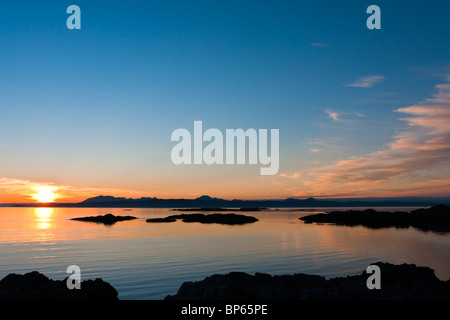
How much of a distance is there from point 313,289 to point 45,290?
40.9ft

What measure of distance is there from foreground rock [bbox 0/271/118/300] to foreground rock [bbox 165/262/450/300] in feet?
12.4

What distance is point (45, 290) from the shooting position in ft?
53.0

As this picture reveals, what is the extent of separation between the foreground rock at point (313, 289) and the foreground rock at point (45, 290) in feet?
12.4

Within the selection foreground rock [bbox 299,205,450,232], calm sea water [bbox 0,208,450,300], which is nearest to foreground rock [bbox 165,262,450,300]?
calm sea water [bbox 0,208,450,300]

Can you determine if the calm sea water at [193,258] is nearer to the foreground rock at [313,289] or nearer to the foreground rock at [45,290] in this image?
the foreground rock at [45,290]

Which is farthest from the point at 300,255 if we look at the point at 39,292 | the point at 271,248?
the point at 39,292

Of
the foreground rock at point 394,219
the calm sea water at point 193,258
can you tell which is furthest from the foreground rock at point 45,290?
the foreground rock at point 394,219

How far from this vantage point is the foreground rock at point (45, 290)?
15242mm

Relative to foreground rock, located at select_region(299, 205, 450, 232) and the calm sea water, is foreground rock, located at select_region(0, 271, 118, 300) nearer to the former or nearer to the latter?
the calm sea water

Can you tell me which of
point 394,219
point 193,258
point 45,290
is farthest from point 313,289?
point 394,219

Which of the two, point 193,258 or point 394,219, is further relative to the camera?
point 394,219

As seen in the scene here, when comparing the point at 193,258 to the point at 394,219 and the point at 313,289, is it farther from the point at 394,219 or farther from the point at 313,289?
the point at 394,219

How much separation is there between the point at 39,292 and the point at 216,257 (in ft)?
67.5
